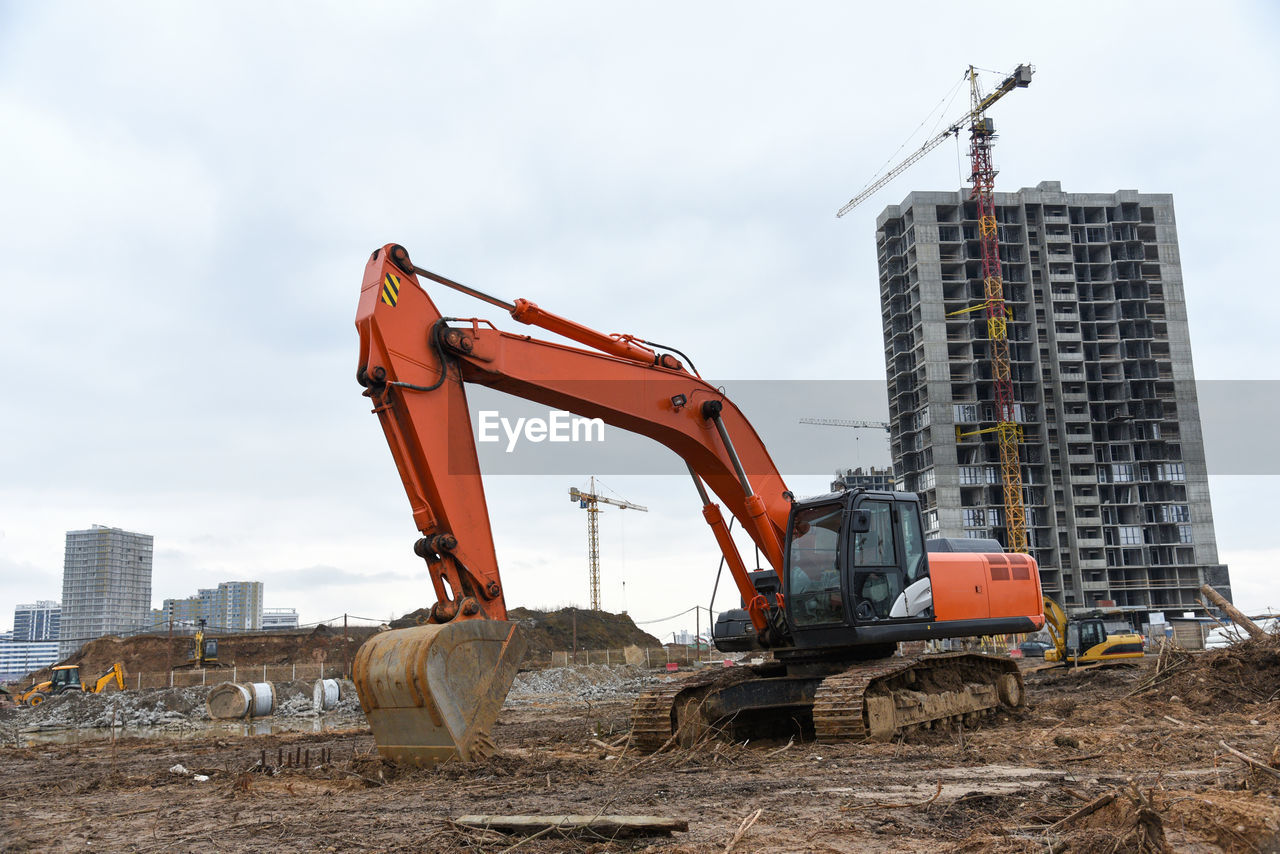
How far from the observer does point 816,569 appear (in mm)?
10852

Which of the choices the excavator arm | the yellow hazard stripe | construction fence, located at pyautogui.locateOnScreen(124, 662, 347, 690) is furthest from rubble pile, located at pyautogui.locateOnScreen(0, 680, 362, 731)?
the yellow hazard stripe

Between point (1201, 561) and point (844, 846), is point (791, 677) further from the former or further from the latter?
point (1201, 561)

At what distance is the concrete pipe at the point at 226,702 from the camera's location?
2539 cm

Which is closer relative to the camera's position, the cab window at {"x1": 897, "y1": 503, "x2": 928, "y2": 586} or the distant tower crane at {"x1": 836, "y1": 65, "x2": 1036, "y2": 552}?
the cab window at {"x1": 897, "y1": 503, "x2": 928, "y2": 586}

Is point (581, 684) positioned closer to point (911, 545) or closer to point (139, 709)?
point (139, 709)

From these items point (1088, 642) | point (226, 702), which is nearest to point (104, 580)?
point (226, 702)

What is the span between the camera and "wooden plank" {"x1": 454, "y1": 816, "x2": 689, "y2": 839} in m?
5.51

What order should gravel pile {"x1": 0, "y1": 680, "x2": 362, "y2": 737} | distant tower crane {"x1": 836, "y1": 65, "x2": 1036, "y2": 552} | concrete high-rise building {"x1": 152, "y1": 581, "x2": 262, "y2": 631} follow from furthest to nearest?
concrete high-rise building {"x1": 152, "y1": 581, "x2": 262, "y2": 631} → distant tower crane {"x1": 836, "y1": 65, "x2": 1036, "y2": 552} → gravel pile {"x1": 0, "y1": 680, "x2": 362, "y2": 737}

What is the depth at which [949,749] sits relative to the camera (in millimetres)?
9695

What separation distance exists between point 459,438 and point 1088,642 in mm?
23160

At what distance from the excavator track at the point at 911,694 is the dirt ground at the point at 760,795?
24 centimetres

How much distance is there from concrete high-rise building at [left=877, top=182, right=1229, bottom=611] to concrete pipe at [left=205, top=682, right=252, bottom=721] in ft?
214

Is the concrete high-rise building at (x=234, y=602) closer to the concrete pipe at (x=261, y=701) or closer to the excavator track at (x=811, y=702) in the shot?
the concrete pipe at (x=261, y=701)

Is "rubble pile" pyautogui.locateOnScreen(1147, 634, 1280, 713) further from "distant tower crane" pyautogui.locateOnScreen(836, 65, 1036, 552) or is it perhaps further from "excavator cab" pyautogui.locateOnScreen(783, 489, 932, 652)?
"distant tower crane" pyautogui.locateOnScreen(836, 65, 1036, 552)
